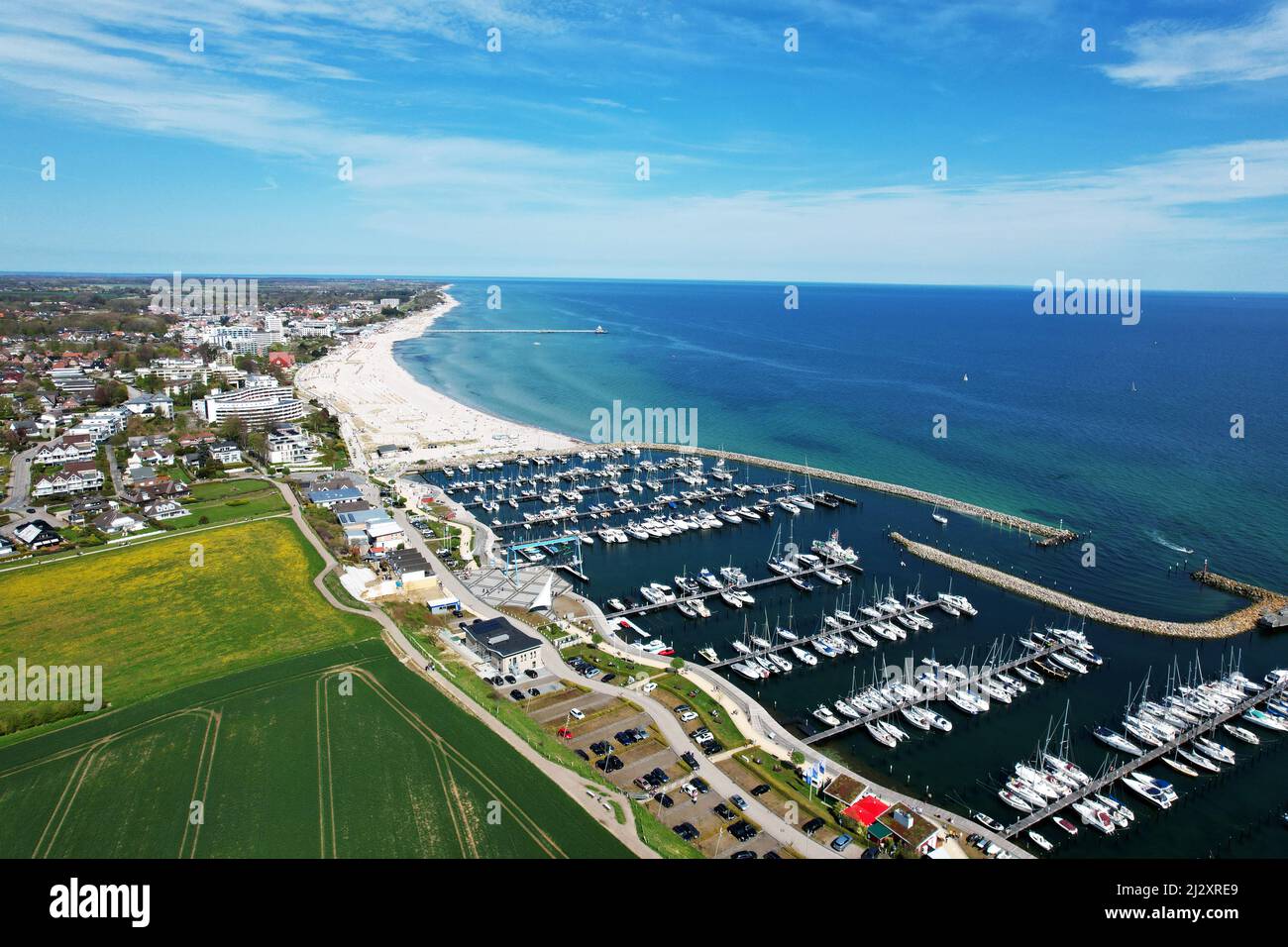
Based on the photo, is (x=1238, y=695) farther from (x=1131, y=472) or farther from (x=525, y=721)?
(x=1131, y=472)

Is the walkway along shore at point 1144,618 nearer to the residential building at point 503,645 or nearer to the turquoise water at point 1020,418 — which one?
the turquoise water at point 1020,418

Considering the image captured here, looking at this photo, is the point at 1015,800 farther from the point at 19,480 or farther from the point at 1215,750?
the point at 19,480

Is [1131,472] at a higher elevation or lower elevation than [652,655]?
higher

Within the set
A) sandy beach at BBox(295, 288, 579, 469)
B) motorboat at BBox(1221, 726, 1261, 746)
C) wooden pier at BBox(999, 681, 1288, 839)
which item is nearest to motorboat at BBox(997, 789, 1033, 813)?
wooden pier at BBox(999, 681, 1288, 839)

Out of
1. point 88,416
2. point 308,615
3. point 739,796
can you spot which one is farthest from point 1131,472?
point 88,416

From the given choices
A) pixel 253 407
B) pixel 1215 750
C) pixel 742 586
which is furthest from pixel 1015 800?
pixel 253 407

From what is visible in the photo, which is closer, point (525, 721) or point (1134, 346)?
point (525, 721)
